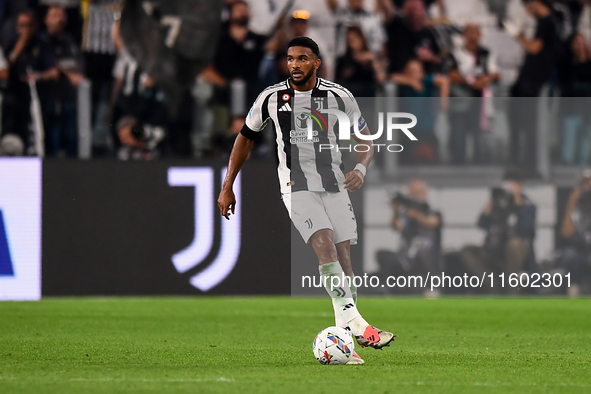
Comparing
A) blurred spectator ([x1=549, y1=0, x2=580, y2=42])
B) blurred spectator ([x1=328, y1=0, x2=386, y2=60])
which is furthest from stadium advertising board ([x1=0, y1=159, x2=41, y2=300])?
blurred spectator ([x1=549, y1=0, x2=580, y2=42])

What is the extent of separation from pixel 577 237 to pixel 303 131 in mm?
6413

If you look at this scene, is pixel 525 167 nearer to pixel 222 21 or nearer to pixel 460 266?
pixel 460 266

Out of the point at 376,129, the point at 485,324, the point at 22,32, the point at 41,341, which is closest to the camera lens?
the point at 41,341

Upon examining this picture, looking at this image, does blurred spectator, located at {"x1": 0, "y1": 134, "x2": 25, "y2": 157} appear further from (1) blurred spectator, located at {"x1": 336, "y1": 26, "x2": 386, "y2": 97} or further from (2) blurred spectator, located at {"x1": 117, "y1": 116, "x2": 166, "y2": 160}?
(1) blurred spectator, located at {"x1": 336, "y1": 26, "x2": 386, "y2": 97}

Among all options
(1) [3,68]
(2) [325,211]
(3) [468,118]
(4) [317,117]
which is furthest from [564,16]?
(2) [325,211]

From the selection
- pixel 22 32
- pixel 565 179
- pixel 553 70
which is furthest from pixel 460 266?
pixel 22 32

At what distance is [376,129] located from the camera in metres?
11.3

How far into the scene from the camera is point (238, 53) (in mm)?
12422

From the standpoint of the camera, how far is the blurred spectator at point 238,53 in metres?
12.4

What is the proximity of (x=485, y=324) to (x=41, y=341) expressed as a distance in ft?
12.9

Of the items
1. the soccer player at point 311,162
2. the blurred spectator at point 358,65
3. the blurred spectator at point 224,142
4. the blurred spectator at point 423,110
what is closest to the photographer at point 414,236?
the blurred spectator at point 423,110

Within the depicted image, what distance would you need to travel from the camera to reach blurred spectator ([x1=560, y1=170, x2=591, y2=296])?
38.5ft

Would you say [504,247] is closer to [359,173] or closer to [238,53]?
[238,53]

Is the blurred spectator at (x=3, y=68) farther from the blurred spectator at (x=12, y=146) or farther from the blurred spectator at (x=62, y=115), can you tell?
the blurred spectator at (x=12, y=146)
